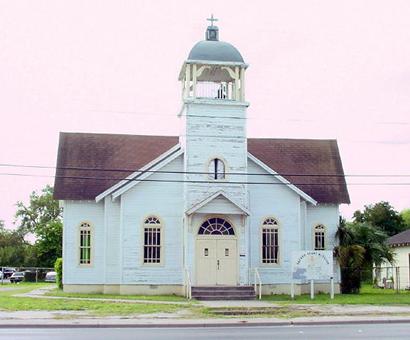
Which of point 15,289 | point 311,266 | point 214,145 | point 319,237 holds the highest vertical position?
point 214,145

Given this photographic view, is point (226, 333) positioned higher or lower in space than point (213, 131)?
lower

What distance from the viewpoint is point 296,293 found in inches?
1410

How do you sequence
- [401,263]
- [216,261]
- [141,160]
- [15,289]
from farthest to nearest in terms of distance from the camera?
[401,263]
[15,289]
[141,160]
[216,261]

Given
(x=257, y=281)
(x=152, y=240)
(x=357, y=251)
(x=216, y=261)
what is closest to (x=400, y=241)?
(x=357, y=251)

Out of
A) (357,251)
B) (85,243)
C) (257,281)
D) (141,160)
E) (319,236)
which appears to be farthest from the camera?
(141,160)

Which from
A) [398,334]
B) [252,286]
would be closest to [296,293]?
[252,286]

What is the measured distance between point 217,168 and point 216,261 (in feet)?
14.0

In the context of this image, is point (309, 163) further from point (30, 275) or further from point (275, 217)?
point (30, 275)

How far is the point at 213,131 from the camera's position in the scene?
114ft

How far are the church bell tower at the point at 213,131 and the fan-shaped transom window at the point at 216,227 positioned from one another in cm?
121

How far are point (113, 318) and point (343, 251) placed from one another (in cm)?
1730

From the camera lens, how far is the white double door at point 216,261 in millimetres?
34281

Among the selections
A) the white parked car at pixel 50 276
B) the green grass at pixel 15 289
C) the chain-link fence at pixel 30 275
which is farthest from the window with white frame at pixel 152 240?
the chain-link fence at pixel 30 275

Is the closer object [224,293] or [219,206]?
[224,293]
